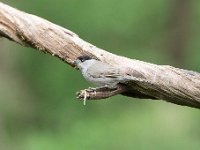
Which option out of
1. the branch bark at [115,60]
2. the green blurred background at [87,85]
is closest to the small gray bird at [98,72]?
the branch bark at [115,60]

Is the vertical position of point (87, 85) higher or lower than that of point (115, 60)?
higher

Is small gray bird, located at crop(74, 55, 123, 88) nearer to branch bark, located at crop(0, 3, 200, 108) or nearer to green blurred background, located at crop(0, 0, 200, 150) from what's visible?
branch bark, located at crop(0, 3, 200, 108)

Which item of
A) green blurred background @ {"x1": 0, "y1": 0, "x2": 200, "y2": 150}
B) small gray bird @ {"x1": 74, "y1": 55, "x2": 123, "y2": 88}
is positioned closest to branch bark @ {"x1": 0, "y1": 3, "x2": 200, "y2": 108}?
small gray bird @ {"x1": 74, "y1": 55, "x2": 123, "y2": 88}

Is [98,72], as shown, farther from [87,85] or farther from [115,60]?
[87,85]

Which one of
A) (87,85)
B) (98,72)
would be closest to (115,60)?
(98,72)

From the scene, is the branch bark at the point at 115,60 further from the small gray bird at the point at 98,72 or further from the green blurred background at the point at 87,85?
the green blurred background at the point at 87,85
